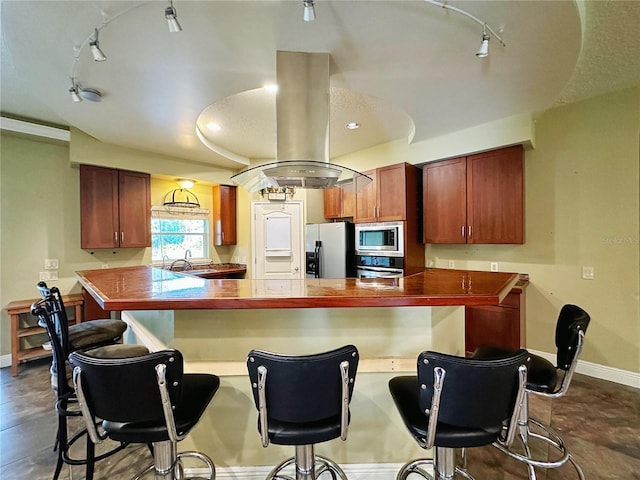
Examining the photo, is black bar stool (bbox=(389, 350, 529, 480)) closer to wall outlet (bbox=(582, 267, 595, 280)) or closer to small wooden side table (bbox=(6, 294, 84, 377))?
wall outlet (bbox=(582, 267, 595, 280))

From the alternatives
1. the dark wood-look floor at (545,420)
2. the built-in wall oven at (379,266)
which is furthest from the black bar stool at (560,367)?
the built-in wall oven at (379,266)

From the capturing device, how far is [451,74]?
229 centimetres

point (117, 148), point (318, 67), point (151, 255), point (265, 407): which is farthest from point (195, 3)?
point (151, 255)

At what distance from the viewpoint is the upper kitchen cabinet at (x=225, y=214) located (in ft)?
17.1

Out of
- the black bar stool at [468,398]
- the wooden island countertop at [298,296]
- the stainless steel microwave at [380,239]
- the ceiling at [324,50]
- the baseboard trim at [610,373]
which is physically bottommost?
the baseboard trim at [610,373]

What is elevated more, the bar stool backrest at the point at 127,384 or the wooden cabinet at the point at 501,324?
the bar stool backrest at the point at 127,384

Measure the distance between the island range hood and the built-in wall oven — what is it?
203 centimetres

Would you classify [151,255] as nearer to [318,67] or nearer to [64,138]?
[64,138]

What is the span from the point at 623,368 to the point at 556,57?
293 cm

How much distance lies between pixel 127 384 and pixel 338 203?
4122mm

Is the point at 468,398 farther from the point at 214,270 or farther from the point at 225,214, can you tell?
the point at 225,214

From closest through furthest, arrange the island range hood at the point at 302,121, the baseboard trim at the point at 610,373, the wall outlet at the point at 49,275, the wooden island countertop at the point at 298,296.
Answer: the wooden island countertop at the point at 298,296, the island range hood at the point at 302,121, the baseboard trim at the point at 610,373, the wall outlet at the point at 49,275

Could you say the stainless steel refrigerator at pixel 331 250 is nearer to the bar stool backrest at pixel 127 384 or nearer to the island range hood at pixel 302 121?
the island range hood at pixel 302 121

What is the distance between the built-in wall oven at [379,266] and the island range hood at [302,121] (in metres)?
2.03
